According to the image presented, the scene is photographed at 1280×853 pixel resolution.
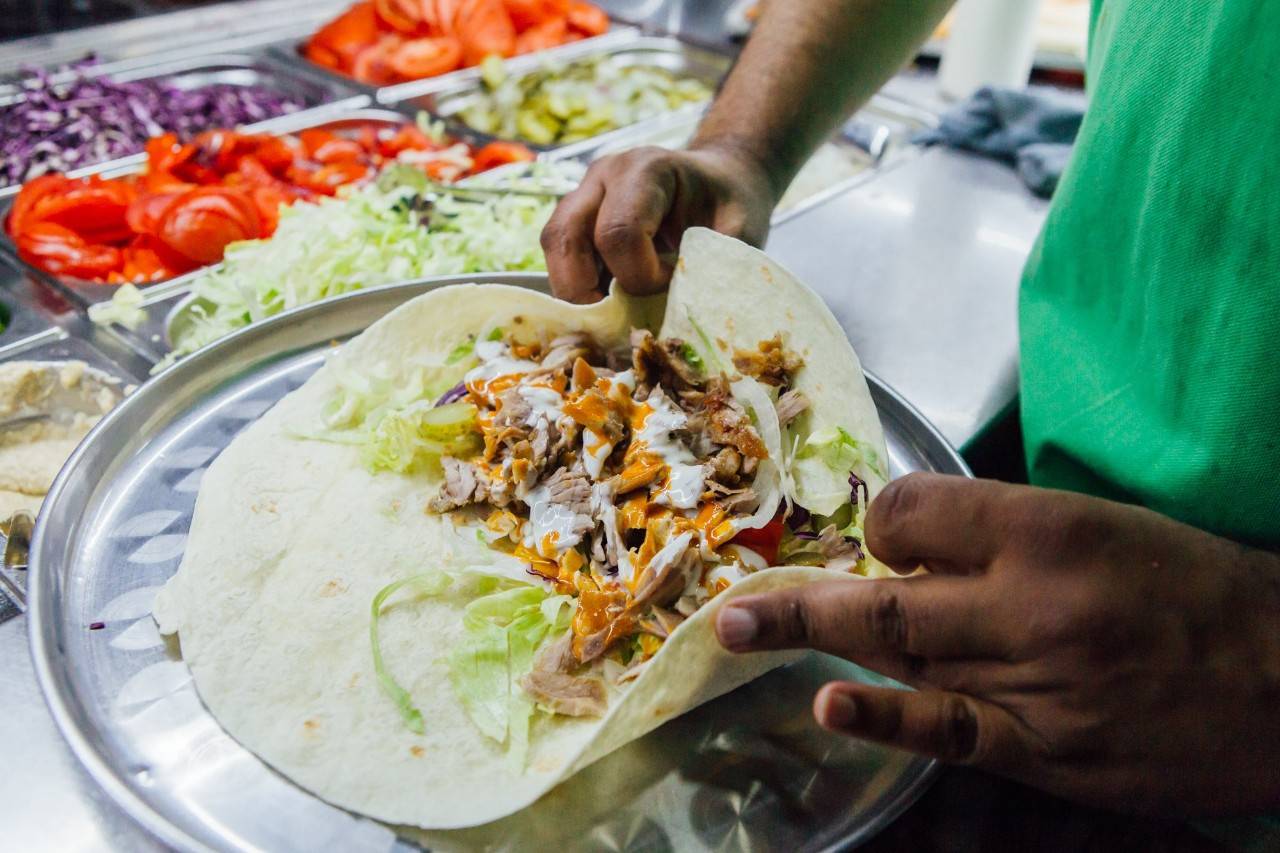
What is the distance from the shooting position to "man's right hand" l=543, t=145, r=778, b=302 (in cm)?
199

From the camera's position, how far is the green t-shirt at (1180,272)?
4.74 feet

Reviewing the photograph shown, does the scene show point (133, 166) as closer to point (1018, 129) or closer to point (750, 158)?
point (750, 158)

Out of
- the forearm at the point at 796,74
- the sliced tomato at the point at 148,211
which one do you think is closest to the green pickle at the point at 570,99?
the sliced tomato at the point at 148,211

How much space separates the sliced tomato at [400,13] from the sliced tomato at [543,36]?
1.82 ft

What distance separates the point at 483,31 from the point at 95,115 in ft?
6.31

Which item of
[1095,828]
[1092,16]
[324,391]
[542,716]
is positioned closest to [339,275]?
[324,391]

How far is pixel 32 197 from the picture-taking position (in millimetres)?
3010

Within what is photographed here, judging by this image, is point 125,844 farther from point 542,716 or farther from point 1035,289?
point 1035,289

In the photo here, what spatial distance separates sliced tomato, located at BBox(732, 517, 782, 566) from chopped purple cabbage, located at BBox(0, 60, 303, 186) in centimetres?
317

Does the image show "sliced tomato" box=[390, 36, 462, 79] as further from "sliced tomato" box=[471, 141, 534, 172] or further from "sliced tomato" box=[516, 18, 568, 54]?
"sliced tomato" box=[471, 141, 534, 172]

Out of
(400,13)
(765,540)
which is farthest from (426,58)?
(765,540)

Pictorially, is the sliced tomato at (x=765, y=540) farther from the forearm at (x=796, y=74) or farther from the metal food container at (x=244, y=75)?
the metal food container at (x=244, y=75)

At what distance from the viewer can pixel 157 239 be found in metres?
2.90

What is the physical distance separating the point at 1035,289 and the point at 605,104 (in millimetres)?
2810
